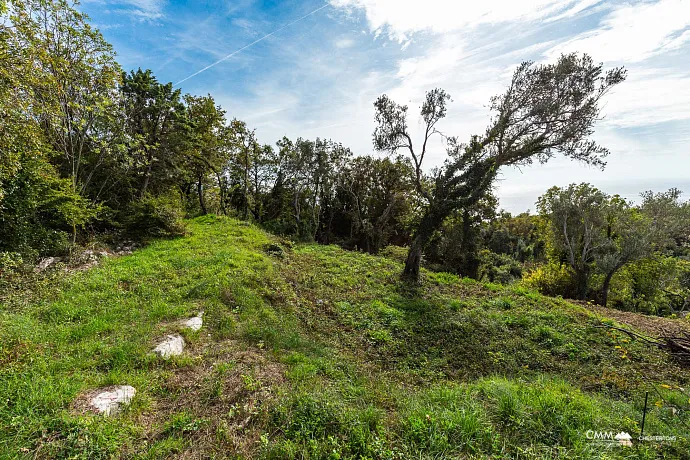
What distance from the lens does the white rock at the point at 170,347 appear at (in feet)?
15.7

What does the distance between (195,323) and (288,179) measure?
20951 mm

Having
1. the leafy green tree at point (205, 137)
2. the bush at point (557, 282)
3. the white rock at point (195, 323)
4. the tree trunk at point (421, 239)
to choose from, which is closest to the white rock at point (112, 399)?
the white rock at point (195, 323)

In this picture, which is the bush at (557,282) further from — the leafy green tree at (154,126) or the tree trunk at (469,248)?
the leafy green tree at (154,126)

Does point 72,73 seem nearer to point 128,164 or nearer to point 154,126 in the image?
point 128,164

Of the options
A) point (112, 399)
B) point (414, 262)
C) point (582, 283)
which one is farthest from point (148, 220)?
point (582, 283)

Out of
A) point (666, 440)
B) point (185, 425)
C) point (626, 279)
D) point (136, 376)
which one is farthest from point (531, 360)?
point (626, 279)

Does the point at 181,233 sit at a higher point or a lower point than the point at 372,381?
higher

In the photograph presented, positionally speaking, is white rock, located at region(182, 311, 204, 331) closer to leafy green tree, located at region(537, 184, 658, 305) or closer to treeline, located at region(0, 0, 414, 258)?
treeline, located at region(0, 0, 414, 258)

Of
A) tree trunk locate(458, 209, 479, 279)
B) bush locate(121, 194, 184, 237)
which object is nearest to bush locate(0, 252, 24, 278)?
bush locate(121, 194, 184, 237)

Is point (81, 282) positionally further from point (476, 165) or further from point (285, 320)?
point (476, 165)

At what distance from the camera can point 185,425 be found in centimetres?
344

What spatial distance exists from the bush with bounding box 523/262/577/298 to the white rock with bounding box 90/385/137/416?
2065cm

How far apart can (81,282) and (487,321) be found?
1178 cm

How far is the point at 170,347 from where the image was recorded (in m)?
5.02
